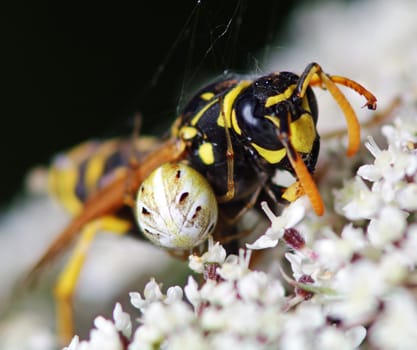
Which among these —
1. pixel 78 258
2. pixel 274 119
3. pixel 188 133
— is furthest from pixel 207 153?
pixel 78 258

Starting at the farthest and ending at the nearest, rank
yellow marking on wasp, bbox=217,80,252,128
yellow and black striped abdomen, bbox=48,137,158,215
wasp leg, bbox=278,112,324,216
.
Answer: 1. yellow and black striped abdomen, bbox=48,137,158,215
2. yellow marking on wasp, bbox=217,80,252,128
3. wasp leg, bbox=278,112,324,216

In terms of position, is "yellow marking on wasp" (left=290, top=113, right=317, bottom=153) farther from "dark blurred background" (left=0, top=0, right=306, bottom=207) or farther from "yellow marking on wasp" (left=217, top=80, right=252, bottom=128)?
"dark blurred background" (left=0, top=0, right=306, bottom=207)

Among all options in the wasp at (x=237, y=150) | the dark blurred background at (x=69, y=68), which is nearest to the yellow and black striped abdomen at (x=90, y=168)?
the wasp at (x=237, y=150)

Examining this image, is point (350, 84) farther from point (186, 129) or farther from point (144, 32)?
point (144, 32)

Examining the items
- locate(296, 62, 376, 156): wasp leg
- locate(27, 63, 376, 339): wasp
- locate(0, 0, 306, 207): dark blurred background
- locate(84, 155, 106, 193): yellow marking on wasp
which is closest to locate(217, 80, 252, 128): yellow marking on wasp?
locate(27, 63, 376, 339): wasp

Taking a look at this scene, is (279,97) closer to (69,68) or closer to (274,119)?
(274,119)

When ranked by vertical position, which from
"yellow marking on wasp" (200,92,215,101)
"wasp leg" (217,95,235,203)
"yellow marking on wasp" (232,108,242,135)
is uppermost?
"yellow marking on wasp" (200,92,215,101)

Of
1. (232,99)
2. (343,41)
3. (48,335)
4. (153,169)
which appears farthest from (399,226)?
(343,41)
